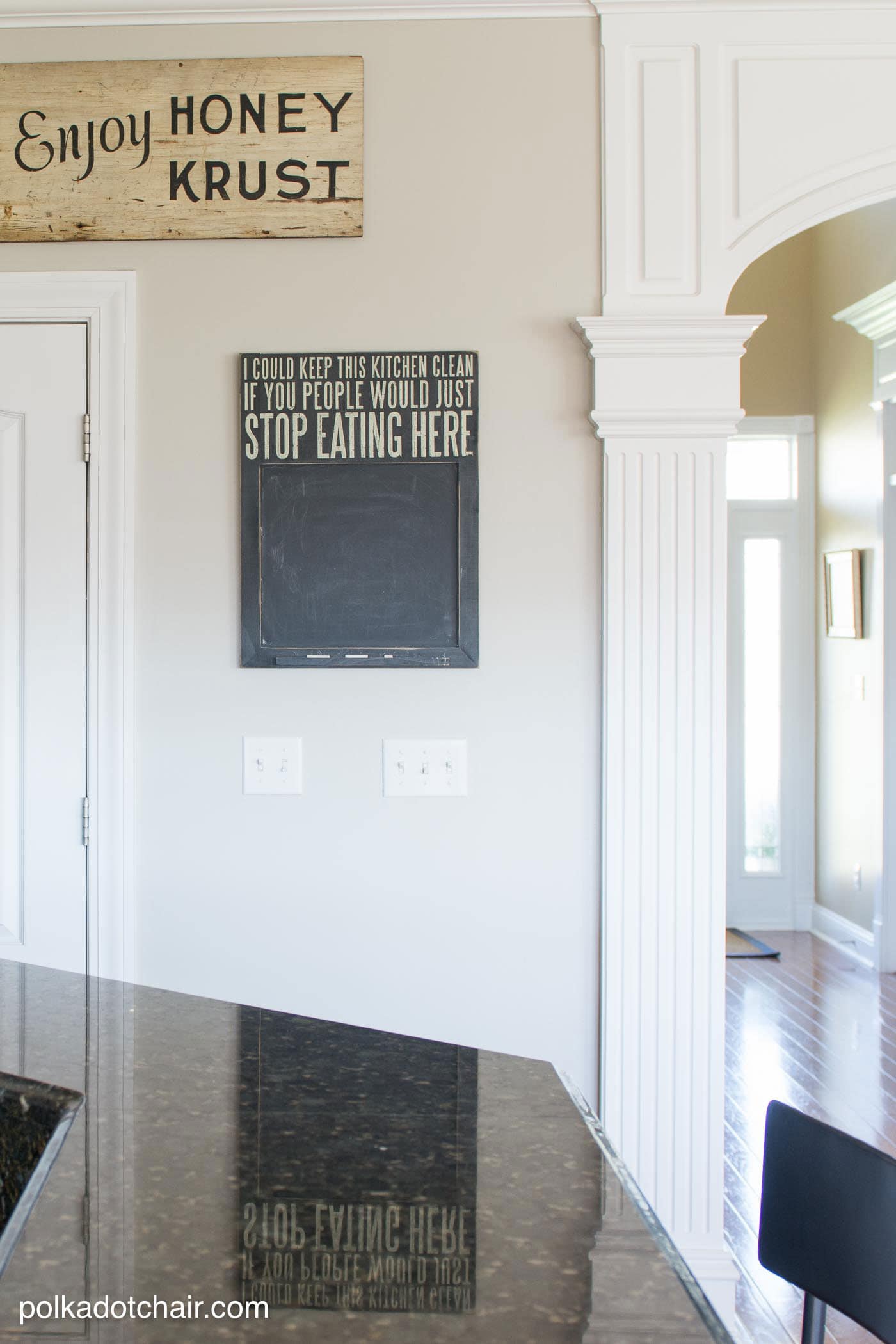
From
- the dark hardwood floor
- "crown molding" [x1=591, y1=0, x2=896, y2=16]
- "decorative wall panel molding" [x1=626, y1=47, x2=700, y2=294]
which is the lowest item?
the dark hardwood floor

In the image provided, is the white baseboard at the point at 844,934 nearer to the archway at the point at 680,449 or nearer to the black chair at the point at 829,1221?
the archway at the point at 680,449

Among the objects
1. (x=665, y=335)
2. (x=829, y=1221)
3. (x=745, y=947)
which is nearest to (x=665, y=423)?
(x=665, y=335)

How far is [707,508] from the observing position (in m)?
2.51

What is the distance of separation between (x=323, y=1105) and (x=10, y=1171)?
0.30 metres

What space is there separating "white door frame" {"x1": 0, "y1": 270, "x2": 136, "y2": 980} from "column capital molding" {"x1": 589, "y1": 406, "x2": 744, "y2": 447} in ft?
3.43

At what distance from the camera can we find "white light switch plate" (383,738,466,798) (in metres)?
2.55

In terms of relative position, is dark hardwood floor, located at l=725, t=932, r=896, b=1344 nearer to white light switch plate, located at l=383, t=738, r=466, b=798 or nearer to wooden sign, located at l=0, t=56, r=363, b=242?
white light switch plate, located at l=383, t=738, r=466, b=798

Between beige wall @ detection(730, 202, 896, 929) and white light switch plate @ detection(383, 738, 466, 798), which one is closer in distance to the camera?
white light switch plate @ detection(383, 738, 466, 798)

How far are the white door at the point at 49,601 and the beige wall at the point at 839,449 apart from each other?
162 inches

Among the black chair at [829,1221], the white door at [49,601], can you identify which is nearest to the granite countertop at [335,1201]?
the black chair at [829,1221]

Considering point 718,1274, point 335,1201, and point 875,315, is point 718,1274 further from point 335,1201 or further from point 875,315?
point 875,315

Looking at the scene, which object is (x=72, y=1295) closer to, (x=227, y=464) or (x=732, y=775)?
(x=227, y=464)

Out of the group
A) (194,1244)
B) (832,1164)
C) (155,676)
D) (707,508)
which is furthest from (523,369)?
(194,1244)

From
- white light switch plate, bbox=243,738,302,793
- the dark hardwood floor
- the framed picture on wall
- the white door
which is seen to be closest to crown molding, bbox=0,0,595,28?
the white door
